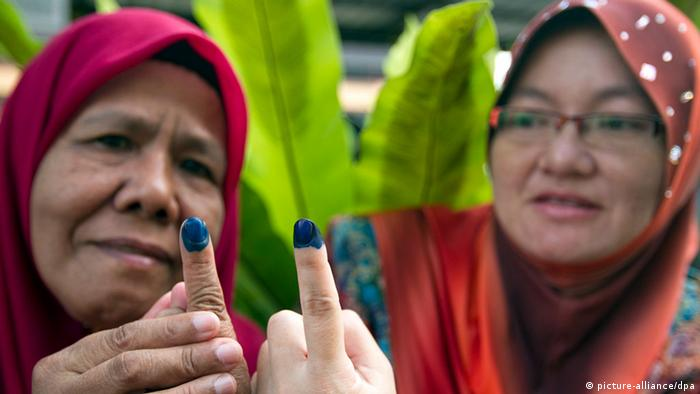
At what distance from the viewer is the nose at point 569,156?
0.79m

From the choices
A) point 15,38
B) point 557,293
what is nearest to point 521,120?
point 557,293

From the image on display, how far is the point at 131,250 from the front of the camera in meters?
0.65

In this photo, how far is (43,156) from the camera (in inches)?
27.2

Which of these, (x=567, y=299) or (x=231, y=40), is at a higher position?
(x=231, y=40)

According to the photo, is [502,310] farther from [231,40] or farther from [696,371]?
[231,40]

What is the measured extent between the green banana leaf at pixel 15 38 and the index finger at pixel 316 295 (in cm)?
78

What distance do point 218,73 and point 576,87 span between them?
47cm

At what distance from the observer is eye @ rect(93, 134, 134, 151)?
27.1 inches

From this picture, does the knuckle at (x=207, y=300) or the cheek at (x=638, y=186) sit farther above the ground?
the knuckle at (x=207, y=300)

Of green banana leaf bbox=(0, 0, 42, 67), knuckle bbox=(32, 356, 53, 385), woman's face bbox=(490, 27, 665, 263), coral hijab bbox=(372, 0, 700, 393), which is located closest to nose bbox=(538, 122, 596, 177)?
woman's face bbox=(490, 27, 665, 263)

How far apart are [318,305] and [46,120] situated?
1.52 ft

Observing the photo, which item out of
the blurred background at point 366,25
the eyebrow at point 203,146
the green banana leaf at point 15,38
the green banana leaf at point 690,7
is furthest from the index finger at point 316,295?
the blurred background at point 366,25

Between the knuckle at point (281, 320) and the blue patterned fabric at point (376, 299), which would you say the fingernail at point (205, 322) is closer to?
the knuckle at point (281, 320)

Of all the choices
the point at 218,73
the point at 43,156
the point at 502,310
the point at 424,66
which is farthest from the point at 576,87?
the point at 43,156
